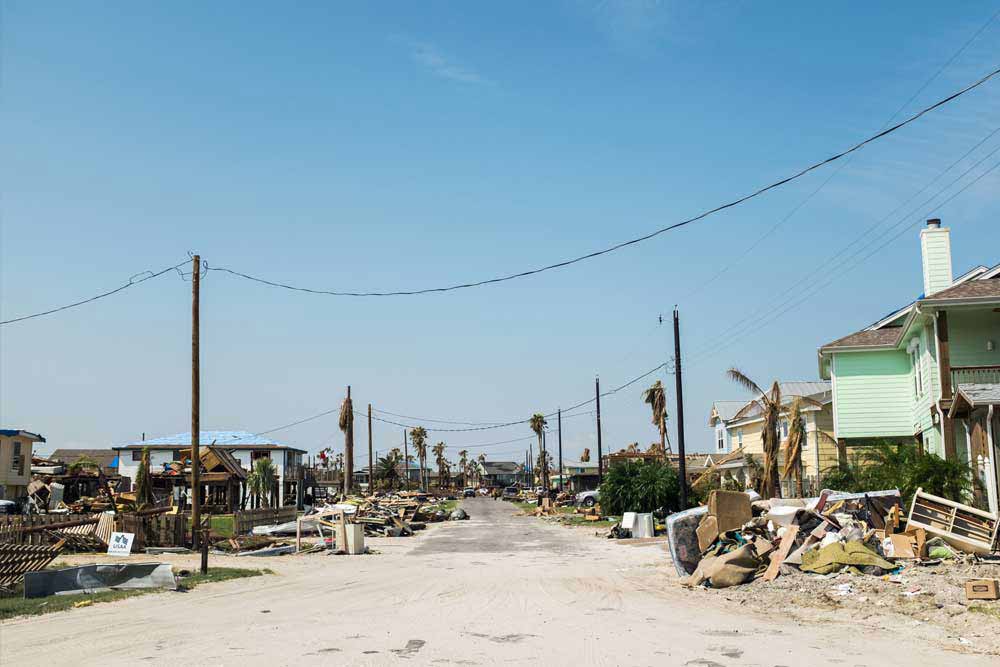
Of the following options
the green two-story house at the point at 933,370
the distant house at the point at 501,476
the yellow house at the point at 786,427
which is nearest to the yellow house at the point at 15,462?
the yellow house at the point at 786,427

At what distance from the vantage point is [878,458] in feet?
86.2

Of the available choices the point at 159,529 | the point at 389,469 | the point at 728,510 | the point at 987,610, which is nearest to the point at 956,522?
the point at 728,510

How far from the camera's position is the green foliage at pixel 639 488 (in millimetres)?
42000

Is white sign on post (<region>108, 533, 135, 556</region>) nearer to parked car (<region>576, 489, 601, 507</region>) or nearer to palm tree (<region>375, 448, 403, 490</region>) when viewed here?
parked car (<region>576, 489, 601, 507</region>)

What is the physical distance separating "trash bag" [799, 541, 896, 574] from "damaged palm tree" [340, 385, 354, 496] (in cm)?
5612

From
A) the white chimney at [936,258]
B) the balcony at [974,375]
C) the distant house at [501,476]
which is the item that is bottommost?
the distant house at [501,476]

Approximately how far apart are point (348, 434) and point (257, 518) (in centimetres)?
3580

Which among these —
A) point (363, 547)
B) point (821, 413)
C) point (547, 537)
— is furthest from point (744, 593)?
point (821, 413)

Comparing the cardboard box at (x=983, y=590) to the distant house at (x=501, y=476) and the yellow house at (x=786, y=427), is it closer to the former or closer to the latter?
the yellow house at (x=786, y=427)

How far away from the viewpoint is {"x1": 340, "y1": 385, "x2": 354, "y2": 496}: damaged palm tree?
7069 centimetres

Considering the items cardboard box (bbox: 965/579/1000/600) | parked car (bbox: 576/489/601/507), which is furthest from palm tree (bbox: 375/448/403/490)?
cardboard box (bbox: 965/579/1000/600)

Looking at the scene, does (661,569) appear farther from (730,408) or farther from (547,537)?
(730,408)

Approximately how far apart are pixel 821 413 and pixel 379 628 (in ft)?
110

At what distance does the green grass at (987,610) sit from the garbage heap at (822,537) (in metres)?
2.63
